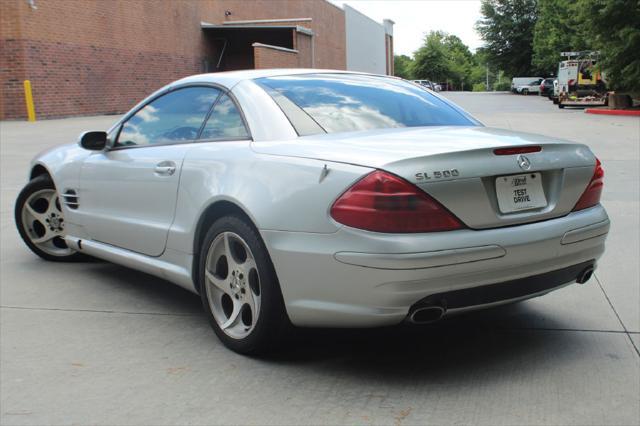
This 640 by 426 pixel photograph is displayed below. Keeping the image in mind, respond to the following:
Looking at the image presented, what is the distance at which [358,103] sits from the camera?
4.32m

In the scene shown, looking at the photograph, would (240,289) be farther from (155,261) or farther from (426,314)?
(426,314)

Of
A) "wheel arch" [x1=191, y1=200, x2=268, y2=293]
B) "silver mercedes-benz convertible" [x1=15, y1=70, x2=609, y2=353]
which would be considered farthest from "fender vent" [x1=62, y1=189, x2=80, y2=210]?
"wheel arch" [x1=191, y1=200, x2=268, y2=293]

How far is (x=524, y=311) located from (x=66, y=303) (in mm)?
3019

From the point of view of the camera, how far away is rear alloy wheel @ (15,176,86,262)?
6.14 meters

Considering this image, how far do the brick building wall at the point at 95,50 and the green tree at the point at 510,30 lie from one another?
4382 centimetres

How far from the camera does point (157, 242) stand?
15.1 ft

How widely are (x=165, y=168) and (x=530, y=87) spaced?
64.1 m

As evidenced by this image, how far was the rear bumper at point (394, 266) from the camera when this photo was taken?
3277 millimetres

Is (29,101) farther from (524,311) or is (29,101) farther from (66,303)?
(524,311)

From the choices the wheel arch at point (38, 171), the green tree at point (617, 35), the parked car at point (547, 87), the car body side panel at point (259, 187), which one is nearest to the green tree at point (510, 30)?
the parked car at point (547, 87)

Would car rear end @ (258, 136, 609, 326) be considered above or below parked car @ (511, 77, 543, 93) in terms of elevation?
above

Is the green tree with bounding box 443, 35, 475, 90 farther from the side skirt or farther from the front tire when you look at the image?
the front tire

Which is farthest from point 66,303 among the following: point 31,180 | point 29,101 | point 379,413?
point 29,101

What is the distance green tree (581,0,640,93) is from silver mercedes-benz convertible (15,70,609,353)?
1029 inches
